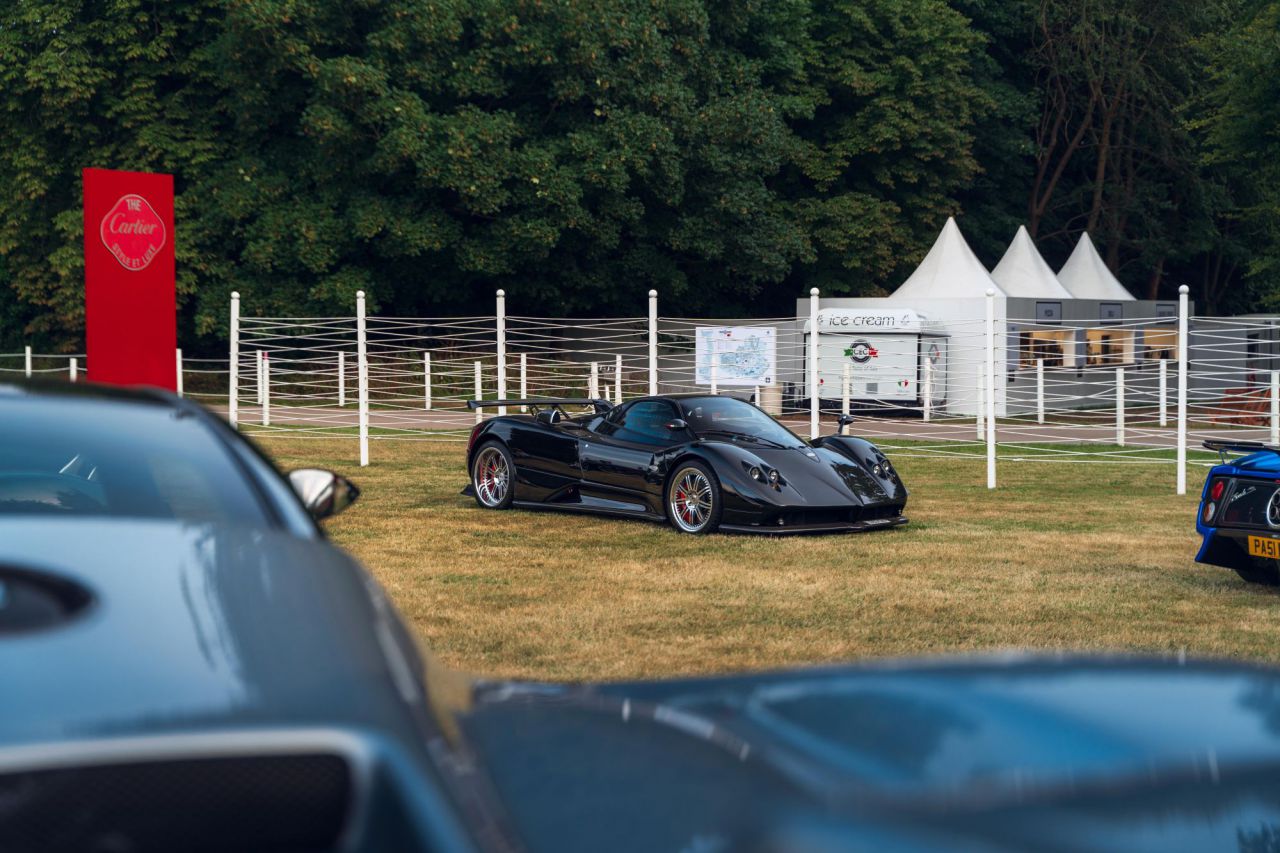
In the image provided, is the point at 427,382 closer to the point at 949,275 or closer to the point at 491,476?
the point at 491,476

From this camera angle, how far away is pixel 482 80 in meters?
33.1

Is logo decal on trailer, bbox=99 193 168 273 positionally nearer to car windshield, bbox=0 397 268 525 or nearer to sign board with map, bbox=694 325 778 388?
car windshield, bbox=0 397 268 525

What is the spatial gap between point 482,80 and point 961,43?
17139 millimetres

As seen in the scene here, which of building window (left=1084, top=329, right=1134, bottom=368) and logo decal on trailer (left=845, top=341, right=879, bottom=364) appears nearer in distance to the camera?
logo decal on trailer (left=845, top=341, right=879, bottom=364)

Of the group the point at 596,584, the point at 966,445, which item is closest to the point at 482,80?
the point at 966,445

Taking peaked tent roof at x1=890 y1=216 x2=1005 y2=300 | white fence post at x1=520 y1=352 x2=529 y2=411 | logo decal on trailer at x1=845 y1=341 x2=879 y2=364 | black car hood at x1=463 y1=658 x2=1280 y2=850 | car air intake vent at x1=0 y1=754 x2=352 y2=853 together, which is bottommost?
black car hood at x1=463 y1=658 x2=1280 y2=850

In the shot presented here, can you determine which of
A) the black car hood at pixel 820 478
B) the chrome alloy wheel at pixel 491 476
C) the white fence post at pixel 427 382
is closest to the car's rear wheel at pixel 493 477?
the chrome alloy wheel at pixel 491 476

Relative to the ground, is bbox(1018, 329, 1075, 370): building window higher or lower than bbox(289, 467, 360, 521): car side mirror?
higher

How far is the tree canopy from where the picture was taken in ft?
108

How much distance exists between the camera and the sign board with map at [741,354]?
80.8ft

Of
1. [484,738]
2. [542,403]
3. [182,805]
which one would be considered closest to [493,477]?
[542,403]

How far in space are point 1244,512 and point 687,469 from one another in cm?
455

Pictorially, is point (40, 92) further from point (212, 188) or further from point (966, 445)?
point (966, 445)

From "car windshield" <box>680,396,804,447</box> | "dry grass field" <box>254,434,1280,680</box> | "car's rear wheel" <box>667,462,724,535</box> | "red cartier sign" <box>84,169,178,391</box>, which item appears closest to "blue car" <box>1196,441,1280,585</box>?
"dry grass field" <box>254,434,1280,680</box>
